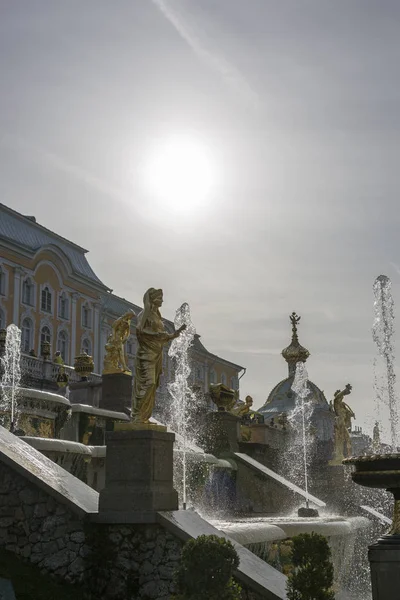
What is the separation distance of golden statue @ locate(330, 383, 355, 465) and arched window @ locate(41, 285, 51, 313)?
926 inches

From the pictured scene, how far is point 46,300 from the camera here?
43.8m

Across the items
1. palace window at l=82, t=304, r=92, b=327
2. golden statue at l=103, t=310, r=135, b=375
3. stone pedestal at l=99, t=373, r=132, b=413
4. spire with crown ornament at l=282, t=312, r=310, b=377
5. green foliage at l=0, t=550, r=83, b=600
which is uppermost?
palace window at l=82, t=304, r=92, b=327

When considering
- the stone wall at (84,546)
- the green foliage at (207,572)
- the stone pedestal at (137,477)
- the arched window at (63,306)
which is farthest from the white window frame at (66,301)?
the green foliage at (207,572)

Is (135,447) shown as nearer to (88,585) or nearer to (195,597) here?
(88,585)

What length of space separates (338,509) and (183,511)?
1330 centimetres

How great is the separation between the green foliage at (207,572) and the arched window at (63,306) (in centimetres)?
3968

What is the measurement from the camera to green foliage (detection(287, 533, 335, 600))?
6.90 m

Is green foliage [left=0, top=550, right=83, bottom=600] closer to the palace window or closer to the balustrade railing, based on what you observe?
the balustrade railing

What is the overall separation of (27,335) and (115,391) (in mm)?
24897

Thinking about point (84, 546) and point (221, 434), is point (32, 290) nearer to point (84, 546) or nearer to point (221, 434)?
point (221, 434)

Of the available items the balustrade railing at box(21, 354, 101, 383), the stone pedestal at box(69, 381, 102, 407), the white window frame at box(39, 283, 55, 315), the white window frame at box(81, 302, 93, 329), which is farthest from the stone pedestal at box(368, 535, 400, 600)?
the white window frame at box(81, 302, 93, 329)

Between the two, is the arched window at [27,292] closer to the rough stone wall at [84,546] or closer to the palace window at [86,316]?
the palace window at [86,316]

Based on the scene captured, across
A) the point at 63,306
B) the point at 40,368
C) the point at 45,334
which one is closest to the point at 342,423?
the point at 40,368

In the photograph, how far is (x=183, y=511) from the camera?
8.16 m
